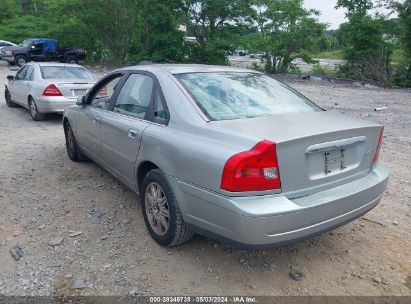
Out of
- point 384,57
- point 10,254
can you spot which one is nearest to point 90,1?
point 384,57

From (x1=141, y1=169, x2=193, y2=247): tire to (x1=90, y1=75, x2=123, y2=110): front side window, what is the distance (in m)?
1.44

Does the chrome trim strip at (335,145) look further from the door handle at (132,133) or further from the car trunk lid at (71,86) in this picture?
the car trunk lid at (71,86)

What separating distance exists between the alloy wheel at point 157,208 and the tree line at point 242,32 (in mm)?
17085

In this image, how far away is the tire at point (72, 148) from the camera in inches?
218

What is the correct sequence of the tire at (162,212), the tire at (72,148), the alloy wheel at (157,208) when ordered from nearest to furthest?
the tire at (162,212) < the alloy wheel at (157,208) < the tire at (72,148)

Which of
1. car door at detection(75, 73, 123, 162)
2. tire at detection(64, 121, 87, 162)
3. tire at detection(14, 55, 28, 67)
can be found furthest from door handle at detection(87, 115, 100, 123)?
tire at detection(14, 55, 28, 67)

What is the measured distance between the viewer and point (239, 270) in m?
3.12

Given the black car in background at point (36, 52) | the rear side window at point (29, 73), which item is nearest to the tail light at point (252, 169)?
the rear side window at point (29, 73)

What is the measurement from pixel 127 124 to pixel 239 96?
1160mm

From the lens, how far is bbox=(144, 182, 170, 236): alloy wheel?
130 inches

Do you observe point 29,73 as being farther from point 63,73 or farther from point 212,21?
point 212,21

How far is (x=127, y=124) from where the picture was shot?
12.4 feet

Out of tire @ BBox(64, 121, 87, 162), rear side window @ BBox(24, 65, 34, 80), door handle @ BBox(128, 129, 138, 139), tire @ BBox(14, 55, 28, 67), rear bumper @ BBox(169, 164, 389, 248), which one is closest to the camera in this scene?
rear bumper @ BBox(169, 164, 389, 248)

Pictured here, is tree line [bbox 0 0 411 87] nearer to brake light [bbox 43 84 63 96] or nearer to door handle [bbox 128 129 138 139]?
brake light [bbox 43 84 63 96]
